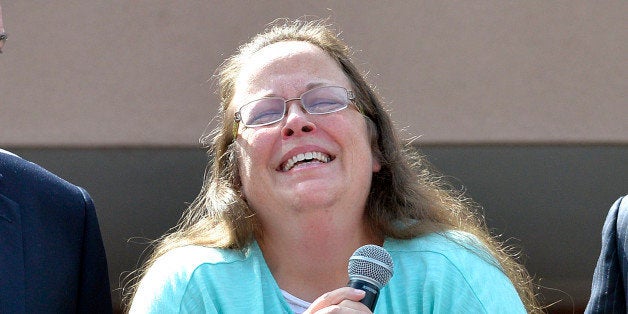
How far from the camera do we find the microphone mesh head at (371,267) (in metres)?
2.18

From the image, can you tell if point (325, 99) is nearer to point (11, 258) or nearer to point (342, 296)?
point (342, 296)

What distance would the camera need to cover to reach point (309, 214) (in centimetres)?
271

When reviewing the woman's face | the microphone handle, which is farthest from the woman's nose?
the microphone handle

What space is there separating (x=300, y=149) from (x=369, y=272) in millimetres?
608

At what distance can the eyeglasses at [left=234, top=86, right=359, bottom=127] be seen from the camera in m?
2.79

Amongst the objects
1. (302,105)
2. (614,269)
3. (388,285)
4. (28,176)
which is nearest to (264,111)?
(302,105)

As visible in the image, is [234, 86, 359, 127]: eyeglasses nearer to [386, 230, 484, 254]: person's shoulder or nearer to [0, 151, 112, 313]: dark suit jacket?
[386, 230, 484, 254]: person's shoulder

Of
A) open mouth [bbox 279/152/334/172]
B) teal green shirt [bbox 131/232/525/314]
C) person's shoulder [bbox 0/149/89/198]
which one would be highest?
open mouth [bbox 279/152/334/172]

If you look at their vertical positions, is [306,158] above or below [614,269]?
above

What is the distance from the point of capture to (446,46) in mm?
4027

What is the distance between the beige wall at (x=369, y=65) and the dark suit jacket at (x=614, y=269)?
119cm

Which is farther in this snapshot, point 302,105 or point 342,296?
point 302,105

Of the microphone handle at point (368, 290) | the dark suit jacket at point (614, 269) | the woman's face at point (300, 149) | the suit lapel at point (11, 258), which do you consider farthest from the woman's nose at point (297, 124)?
the dark suit jacket at point (614, 269)

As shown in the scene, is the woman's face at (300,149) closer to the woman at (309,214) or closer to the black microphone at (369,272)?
the woman at (309,214)
